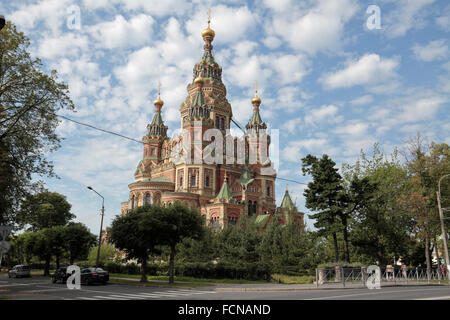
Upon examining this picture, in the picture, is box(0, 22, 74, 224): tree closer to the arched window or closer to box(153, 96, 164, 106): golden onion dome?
the arched window

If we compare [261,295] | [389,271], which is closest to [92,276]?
[261,295]

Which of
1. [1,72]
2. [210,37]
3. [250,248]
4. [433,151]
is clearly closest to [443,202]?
[433,151]

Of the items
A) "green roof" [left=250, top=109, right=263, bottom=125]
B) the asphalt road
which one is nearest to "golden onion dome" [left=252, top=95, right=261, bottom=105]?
"green roof" [left=250, top=109, right=263, bottom=125]

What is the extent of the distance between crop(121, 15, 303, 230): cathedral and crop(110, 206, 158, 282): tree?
2204 centimetres

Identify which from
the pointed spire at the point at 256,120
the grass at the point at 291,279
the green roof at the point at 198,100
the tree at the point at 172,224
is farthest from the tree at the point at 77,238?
the pointed spire at the point at 256,120

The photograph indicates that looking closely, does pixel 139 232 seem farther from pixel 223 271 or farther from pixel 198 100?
pixel 198 100

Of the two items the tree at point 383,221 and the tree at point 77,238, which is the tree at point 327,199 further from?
the tree at point 77,238

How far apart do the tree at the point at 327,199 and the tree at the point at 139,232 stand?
12.4 meters

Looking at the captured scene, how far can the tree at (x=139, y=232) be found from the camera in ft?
92.7

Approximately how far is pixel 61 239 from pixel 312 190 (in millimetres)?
26115

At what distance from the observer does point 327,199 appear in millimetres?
31234

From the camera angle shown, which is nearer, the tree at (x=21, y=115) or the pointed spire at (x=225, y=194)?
the tree at (x=21, y=115)

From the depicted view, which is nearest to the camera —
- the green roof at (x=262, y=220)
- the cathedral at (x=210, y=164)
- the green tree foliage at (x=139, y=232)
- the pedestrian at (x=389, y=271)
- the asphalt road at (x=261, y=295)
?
the asphalt road at (x=261, y=295)

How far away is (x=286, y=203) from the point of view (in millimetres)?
61750
